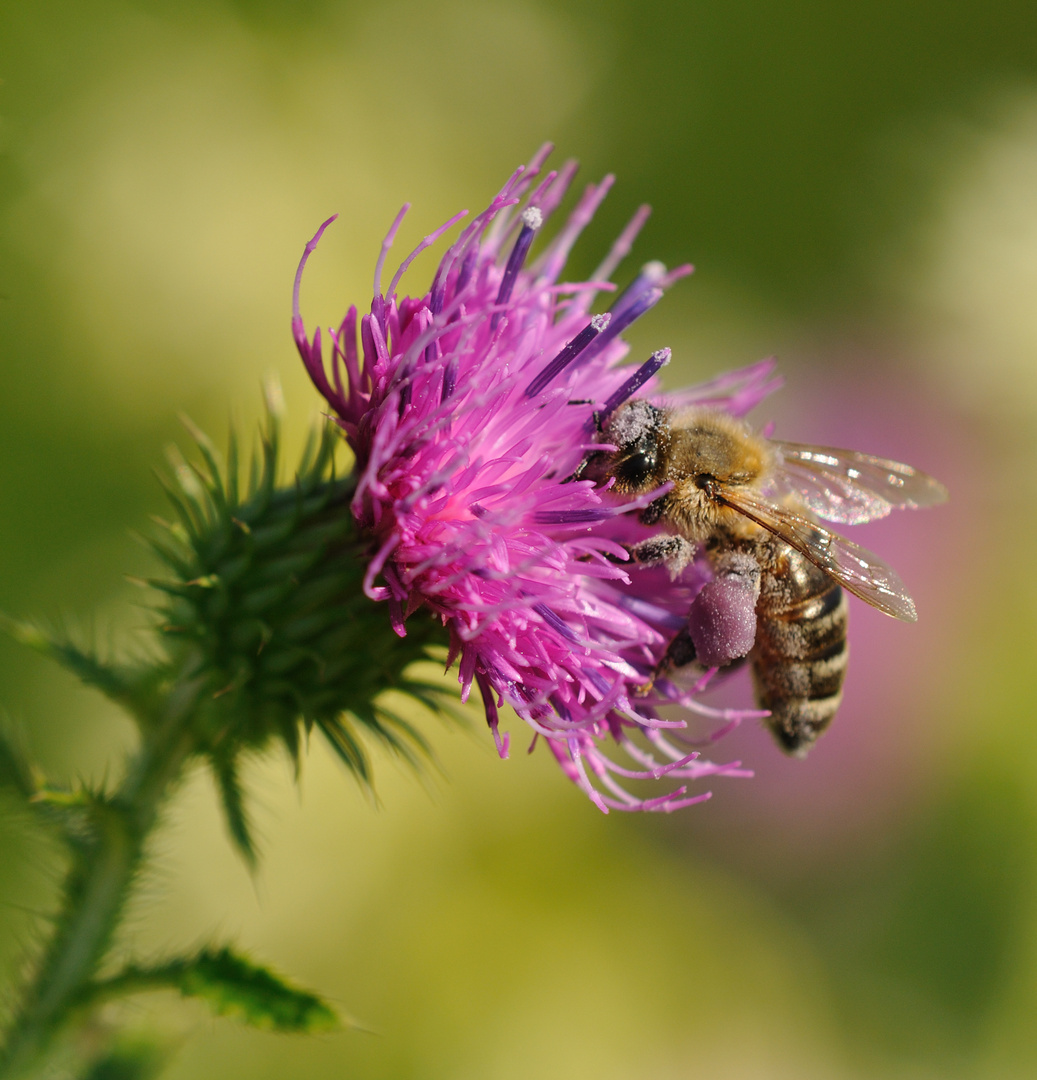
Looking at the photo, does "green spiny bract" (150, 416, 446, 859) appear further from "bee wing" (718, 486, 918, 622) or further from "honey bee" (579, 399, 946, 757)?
"bee wing" (718, 486, 918, 622)

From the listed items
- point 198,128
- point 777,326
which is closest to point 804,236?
point 777,326

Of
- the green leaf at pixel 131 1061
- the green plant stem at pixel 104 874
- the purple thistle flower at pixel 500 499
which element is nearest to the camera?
the purple thistle flower at pixel 500 499

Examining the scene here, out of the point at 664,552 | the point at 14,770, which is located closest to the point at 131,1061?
the point at 14,770

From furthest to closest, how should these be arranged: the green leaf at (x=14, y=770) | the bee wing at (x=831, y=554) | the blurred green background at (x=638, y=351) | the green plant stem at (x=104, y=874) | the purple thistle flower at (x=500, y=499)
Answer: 1. the blurred green background at (x=638, y=351)
2. the green plant stem at (x=104, y=874)
3. the green leaf at (x=14, y=770)
4. the bee wing at (x=831, y=554)
5. the purple thistle flower at (x=500, y=499)

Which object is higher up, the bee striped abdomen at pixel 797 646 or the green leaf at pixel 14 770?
the bee striped abdomen at pixel 797 646

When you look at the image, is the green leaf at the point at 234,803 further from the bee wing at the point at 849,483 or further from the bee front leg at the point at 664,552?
the bee wing at the point at 849,483

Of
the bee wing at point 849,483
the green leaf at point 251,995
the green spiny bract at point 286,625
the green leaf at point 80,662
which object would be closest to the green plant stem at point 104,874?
the green leaf at point 80,662

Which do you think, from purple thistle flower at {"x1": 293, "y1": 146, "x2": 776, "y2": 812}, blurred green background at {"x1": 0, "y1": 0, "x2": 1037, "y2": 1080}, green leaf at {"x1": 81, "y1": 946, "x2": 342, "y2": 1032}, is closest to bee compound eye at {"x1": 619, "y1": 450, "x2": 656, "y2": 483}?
purple thistle flower at {"x1": 293, "y1": 146, "x2": 776, "y2": 812}
